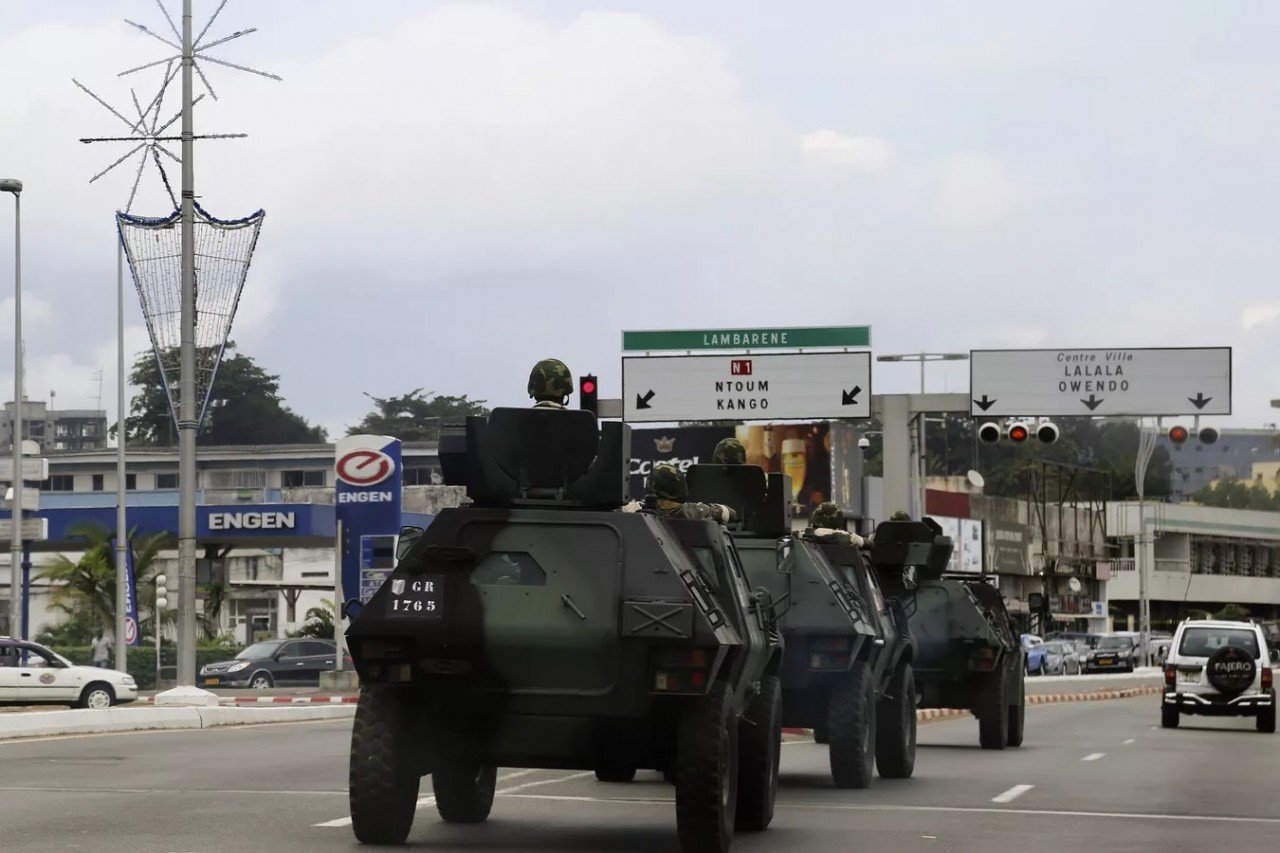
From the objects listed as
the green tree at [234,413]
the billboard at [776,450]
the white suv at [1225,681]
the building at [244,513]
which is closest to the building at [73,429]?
the green tree at [234,413]

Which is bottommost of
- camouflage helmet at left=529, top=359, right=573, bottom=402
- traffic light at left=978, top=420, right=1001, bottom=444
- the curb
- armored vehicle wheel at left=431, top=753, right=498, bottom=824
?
the curb

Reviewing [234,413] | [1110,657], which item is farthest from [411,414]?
[1110,657]

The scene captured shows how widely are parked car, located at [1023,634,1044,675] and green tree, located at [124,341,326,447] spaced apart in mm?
61756

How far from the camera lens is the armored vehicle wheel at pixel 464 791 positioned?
13617mm

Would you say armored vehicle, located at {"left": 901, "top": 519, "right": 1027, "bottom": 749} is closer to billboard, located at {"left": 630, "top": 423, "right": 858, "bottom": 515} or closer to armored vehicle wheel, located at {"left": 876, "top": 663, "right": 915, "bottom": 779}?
armored vehicle wheel, located at {"left": 876, "top": 663, "right": 915, "bottom": 779}

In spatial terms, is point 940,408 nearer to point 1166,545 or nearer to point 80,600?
point 80,600

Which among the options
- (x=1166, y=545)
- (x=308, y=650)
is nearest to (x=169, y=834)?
(x=308, y=650)

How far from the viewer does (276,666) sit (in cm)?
5225

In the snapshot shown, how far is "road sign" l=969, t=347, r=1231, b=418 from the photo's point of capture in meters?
43.2

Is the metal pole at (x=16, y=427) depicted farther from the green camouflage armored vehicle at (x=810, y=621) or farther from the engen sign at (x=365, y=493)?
the green camouflage armored vehicle at (x=810, y=621)

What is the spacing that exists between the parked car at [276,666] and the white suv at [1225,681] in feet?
79.5

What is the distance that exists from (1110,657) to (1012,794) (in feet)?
193

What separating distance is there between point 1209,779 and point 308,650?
3551 centimetres

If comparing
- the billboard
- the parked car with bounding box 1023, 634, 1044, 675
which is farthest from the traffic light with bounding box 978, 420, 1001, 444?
the parked car with bounding box 1023, 634, 1044, 675
